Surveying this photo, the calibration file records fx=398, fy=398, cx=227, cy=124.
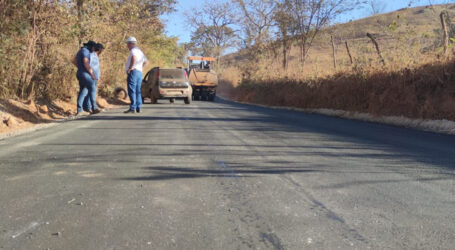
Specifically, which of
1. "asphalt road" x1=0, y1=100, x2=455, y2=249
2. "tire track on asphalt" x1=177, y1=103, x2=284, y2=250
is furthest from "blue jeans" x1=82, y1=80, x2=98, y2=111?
"tire track on asphalt" x1=177, y1=103, x2=284, y2=250

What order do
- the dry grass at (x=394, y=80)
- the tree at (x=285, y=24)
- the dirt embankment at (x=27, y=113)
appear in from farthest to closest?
the tree at (x=285, y=24) → the dry grass at (x=394, y=80) → the dirt embankment at (x=27, y=113)

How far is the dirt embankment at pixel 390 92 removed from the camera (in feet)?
30.8

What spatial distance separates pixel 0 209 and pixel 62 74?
360 inches

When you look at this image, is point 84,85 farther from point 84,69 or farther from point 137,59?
point 137,59

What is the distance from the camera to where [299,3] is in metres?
22.6

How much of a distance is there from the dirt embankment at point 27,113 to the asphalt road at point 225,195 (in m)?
2.33

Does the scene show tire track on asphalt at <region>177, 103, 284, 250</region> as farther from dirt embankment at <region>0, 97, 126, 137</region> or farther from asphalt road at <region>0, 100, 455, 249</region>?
dirt embankment at <region>0, 97, 126, 137</region>

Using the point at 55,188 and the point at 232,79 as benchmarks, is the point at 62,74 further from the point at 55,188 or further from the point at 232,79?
the point at 232,79

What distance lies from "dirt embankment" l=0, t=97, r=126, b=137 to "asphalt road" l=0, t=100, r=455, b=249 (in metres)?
2.33

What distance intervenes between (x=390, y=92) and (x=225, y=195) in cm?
923

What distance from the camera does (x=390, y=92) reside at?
1112 cm

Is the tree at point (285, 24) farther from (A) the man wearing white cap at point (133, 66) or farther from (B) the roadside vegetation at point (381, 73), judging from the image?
(A) the man wearing white cap at point (133, 66)

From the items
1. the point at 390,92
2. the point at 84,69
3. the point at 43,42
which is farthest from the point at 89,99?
the point at 390,92

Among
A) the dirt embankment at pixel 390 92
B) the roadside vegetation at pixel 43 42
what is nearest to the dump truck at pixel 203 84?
the dirt embankment at pixel 390 92
